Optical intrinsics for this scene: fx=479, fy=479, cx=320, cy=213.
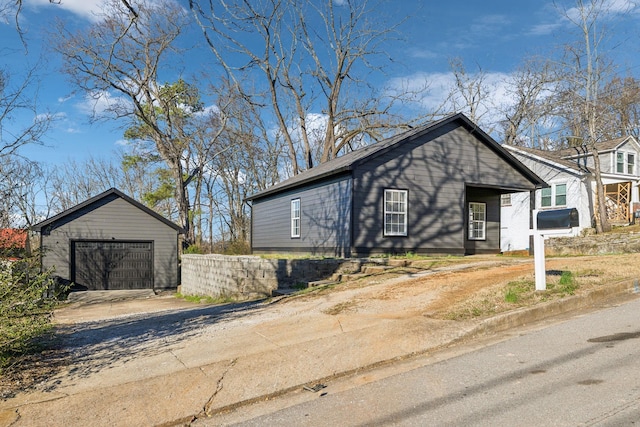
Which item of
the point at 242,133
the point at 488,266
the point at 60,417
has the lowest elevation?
the point at 60,417

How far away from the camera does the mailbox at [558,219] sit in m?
7.10

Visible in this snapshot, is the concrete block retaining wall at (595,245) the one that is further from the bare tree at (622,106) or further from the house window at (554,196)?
the bare tree at (622,106)

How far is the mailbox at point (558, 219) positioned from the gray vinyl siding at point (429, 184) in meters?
8.85

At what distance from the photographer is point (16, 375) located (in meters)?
5.06

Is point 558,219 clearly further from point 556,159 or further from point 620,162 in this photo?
point 620,162

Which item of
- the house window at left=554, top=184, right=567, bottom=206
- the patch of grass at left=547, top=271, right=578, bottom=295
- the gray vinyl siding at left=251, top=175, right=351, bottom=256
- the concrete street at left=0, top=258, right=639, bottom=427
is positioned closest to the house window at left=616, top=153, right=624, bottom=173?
the house window at left=554, top=184, right=567, bottom=206

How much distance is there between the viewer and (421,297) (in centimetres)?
834

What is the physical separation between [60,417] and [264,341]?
2.57 meters

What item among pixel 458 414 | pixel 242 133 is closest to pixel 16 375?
pixel 458 414

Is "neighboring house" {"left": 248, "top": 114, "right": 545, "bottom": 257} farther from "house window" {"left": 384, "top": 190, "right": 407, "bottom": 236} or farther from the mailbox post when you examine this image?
the mailbox post

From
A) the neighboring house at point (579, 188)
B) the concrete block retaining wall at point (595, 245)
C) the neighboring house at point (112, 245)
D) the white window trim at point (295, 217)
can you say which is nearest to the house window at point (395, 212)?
the white window trim at point (295, 217)

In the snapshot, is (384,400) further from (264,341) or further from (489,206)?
(489,206)

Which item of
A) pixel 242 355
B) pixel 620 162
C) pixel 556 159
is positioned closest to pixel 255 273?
pixel 242 355

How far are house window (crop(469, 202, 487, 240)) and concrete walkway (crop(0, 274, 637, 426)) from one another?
12460 mm
